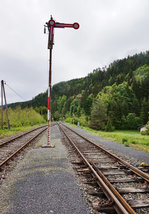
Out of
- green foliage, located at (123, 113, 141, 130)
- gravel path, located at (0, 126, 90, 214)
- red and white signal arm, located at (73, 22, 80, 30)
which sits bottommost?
green foliage, located at (123, 113, 141, 130)

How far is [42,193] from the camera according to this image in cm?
374

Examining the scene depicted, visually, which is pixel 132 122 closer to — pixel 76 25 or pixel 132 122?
pixel 132 122

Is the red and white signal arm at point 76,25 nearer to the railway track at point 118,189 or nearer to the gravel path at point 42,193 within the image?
the railway track at point 118,189

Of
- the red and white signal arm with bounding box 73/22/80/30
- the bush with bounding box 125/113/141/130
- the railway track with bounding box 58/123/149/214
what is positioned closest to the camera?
the railway track with bounding box 58/123/149/214

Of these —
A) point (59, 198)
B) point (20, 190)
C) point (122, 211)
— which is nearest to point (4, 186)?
point (20, 190)

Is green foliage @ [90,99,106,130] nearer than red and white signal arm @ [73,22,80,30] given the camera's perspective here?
No

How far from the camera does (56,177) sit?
4734 mm

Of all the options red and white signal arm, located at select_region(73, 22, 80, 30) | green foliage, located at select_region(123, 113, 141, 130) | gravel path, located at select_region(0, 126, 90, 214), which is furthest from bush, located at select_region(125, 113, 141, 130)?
gravel path, located at select_region(0, 126, 90, 214)

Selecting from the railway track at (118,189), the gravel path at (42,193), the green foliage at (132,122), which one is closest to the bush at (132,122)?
the green foliage at (132,122)

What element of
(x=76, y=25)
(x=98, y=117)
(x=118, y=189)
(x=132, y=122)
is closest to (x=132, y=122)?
(x=132, y=122)

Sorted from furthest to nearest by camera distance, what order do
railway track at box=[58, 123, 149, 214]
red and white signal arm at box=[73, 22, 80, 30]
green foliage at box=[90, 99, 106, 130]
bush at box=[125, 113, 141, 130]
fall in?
bush at box=[125, 113, 141, 130]
green foliage at box=[90, 99, 106, 130]
red and white signal arm at box=[73, 22, 80, 30]
railway track at box=[58, 123, 149, 214]

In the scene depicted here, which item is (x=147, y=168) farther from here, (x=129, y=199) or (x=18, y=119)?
(x=18, y=119)

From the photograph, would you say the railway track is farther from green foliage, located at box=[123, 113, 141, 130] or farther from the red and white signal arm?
green foliage, located at box=[123, 113, 141, 130]

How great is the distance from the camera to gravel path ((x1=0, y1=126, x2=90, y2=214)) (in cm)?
310
